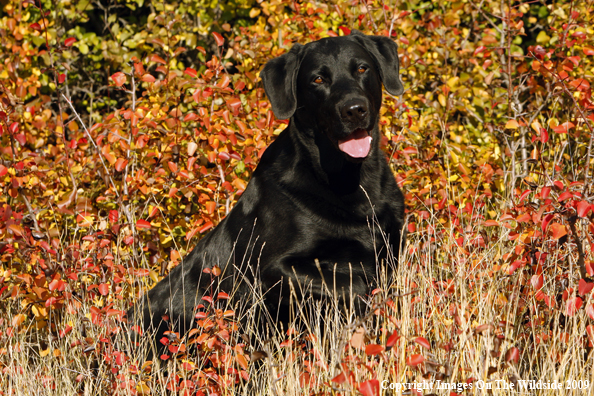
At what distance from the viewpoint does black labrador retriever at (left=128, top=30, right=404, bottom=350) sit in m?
2.67

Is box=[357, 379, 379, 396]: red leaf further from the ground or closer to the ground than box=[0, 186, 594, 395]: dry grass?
further from the ground

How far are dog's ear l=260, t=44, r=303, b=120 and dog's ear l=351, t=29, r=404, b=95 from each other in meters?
0.36

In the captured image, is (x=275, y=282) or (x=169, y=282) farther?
(x=169, y=282)

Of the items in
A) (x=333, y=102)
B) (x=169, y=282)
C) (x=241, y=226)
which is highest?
(x=333, y=102)

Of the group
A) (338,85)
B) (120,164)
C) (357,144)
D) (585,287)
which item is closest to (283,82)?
(338,85)

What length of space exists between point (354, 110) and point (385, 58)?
619 millimetres

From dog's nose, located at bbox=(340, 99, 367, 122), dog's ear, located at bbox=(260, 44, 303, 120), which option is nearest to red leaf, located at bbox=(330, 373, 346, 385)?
dog's nose, located at bbox=(340, 99, 367, 122)

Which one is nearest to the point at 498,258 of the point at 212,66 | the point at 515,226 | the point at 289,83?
the point at 515,226

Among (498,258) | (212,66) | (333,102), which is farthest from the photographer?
(212,66)

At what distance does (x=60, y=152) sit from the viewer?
396 cm

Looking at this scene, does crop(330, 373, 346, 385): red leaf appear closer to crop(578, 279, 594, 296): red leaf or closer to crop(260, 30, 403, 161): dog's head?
crop(578, 279, 594, 296): red leaf

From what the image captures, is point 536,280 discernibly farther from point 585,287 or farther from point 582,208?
point 582,208

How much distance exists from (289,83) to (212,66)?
0.72 metres

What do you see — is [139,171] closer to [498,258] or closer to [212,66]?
[212,66]
